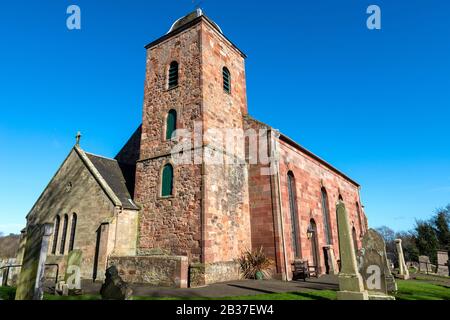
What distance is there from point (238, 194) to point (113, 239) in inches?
266

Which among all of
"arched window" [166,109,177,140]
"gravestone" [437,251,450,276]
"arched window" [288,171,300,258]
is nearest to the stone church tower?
"arched window" [166,109,177,140]

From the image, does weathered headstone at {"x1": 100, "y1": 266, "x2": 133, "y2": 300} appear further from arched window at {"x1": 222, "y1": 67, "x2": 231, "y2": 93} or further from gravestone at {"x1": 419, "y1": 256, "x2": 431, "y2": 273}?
gravestone at {"x1": 419, "y1": 256, "x2": 431, "y2": 273}

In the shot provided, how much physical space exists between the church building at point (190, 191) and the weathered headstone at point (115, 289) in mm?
4068

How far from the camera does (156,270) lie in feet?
39.3

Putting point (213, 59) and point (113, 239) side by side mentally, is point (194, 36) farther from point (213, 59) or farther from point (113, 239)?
point (113, 239)

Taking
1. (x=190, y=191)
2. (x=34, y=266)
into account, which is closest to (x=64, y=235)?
(x=190, y=191)

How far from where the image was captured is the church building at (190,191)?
13477mm

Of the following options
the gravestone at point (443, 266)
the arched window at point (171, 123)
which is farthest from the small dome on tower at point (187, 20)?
the gravestone at point (443, 266)

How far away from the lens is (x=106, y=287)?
776cm

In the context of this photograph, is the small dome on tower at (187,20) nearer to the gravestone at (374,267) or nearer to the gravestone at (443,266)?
the gravestone at (374,267)

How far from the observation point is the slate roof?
1593cm

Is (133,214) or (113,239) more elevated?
(133,214)

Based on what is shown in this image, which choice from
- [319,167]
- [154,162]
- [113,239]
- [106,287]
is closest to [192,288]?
[106,287]
